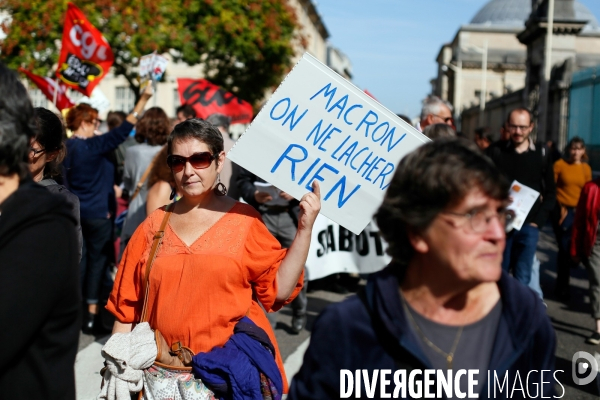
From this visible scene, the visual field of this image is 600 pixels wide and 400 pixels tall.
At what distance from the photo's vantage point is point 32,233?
1909 millimetres

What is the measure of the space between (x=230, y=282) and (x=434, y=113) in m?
3.79

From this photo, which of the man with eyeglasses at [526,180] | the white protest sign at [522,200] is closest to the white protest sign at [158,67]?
the man with eyeglasses at [526,180]

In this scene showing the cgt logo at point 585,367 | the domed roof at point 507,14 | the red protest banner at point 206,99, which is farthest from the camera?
the domed roof at point 507,14

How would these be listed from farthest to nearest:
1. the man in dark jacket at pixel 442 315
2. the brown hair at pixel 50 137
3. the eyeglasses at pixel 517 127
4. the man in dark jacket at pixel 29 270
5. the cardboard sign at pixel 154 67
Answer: the cardboard sign at pixel 154 67, the eyeglasses at pixel 517 127, the brown hair at pixel 50 137, the man in dark jacket at pixel 442 315, the man in dark jacket at pixel 29 270

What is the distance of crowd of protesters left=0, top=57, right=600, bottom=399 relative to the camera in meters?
1.94

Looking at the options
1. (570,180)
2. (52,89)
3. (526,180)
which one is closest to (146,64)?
(52,89)

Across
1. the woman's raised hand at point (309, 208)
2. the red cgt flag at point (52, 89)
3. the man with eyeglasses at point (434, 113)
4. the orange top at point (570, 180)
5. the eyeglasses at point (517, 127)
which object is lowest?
the woman's raised hand at point (309, 208)

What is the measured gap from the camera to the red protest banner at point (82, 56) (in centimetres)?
930

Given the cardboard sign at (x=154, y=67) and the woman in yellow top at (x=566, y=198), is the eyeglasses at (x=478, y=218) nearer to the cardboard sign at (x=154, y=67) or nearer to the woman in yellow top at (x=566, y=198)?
the cardboard sign at (x=154, y=67)

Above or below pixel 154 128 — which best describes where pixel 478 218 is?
below

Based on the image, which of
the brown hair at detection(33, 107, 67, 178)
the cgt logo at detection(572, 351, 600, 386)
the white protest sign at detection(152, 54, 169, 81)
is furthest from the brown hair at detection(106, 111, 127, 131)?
the brown hair at detection(33, 107, 67, 178)

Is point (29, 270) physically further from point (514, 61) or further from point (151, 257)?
point (514, 61)

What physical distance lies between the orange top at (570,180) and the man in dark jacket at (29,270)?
8986 mm

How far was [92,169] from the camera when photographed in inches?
273
